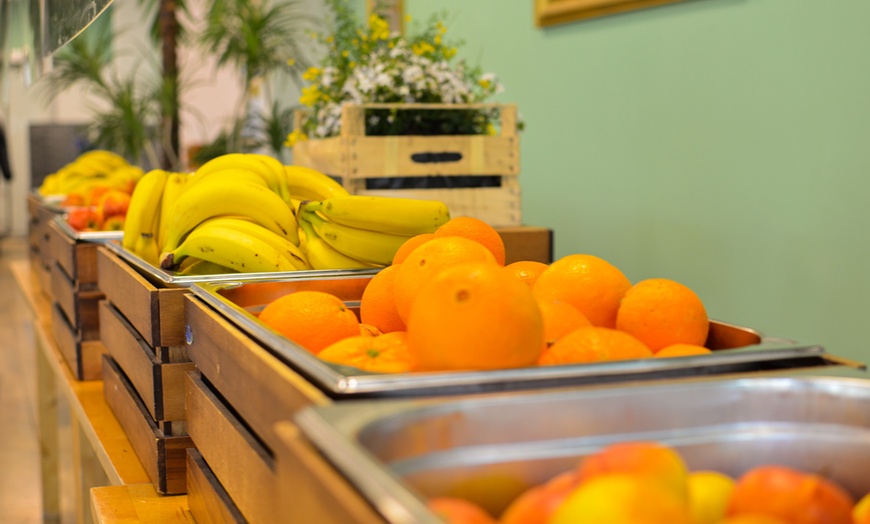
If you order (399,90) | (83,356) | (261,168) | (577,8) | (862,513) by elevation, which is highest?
(577,8)

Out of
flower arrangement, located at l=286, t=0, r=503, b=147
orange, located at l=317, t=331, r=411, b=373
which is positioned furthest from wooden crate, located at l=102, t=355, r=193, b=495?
flower arrangement, located at l=286, t=0, r=503, b=147

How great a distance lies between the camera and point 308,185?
1606mm

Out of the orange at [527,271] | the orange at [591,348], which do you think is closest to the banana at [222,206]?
the orange at [527,271]

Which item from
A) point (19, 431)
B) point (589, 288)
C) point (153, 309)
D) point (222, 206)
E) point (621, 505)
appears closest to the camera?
point (621, 505)

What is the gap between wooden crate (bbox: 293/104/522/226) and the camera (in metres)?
A: 2.07

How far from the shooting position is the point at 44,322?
2361mm

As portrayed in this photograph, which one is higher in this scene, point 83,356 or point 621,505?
point 621,505

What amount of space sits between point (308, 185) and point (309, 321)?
0.75 meters

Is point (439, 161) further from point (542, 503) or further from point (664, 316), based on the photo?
point (542, 503)

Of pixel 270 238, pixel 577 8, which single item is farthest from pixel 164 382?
pixel 577 8

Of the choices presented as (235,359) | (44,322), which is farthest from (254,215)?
(44,322)

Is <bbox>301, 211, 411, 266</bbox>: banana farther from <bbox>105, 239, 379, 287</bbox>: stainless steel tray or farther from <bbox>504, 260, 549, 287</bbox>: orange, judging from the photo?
<bbox>504, 260, 549, 287</bbox>: orange

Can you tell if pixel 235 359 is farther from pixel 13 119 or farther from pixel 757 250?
pixel 13 119

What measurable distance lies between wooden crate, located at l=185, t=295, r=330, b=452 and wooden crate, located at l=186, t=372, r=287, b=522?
0.01 metres
